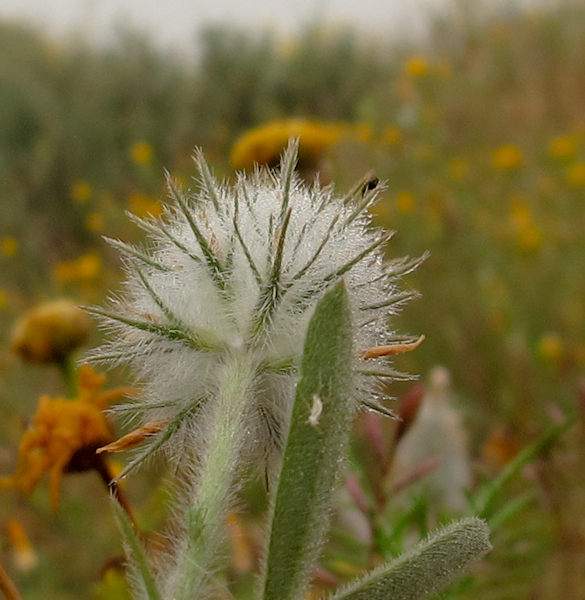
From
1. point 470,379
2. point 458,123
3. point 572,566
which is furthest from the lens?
point 458,123

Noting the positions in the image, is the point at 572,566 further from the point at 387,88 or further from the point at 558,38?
the point at 558,38

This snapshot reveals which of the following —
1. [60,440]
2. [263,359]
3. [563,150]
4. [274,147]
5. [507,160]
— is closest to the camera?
[263,359]

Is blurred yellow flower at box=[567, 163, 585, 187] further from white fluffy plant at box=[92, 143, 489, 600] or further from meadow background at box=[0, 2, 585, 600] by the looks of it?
white fluffy plant at box=[92, 143, 489, 600]

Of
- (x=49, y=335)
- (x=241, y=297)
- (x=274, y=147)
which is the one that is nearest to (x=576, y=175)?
(x=274, y=147)

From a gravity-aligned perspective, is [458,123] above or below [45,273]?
above

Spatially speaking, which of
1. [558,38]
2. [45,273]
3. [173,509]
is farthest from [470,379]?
[558,38]

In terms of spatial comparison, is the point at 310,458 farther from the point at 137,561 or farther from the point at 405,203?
the point at 405,203
